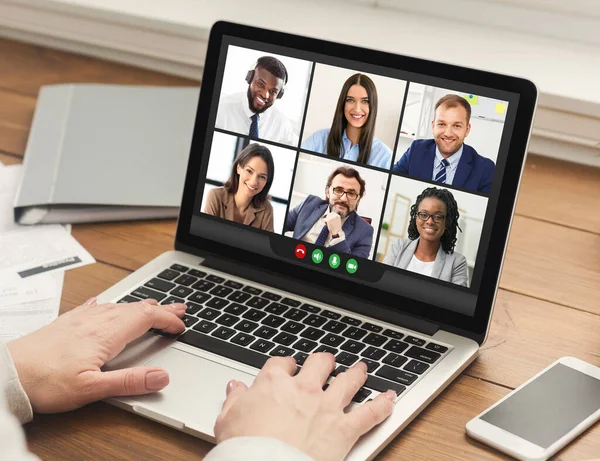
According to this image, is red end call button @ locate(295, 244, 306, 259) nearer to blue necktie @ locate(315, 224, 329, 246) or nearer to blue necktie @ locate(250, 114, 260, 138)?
blue necktie @ locate(315, 224, 329, 246)

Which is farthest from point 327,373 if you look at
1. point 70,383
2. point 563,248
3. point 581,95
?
point 581,95

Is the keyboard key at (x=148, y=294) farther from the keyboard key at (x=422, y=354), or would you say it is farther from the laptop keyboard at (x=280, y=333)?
the keyboard key at (x=422, y=354)

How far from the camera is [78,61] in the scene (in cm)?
144

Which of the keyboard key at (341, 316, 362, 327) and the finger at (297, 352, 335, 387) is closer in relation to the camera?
the finger at (297, 352, 335, 387)

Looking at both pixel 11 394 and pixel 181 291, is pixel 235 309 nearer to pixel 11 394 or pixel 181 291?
pixel 181 291

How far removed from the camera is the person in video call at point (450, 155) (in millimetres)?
770

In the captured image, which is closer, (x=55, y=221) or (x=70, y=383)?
(x=70, y=383)

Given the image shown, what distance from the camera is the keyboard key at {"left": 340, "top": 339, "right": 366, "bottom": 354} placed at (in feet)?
2.47

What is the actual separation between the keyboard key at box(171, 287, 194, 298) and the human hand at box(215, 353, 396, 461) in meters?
0.16

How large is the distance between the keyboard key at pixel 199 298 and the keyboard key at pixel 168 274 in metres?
0.04

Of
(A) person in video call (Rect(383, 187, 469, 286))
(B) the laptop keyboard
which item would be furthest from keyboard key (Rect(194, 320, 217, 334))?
(A) person in video call (Rect(383, 187, 469, 286))

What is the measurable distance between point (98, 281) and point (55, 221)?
143 mm

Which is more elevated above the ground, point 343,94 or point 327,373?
point 343,94

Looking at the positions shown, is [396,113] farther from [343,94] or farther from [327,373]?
[327,373]
